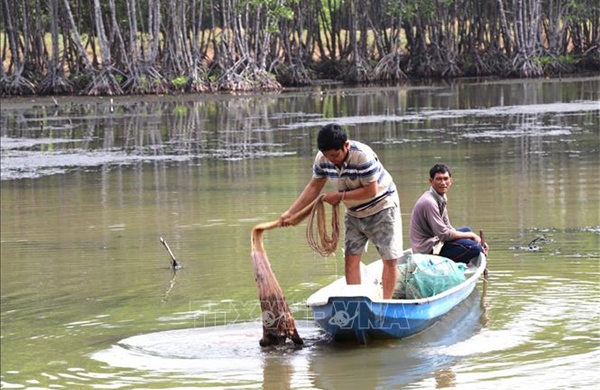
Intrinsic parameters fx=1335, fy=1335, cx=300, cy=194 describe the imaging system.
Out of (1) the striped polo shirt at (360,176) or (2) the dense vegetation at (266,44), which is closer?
(1) the striped polo shirt at (360,176)

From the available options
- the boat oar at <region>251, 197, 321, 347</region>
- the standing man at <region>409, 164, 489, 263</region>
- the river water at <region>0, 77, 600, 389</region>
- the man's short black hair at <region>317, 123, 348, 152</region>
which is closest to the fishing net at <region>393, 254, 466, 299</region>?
the river water at <region>0, 77, 600, 389</region>

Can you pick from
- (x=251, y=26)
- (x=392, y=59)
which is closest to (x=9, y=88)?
(x=251, y=26)

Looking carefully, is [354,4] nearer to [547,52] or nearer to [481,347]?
[547,52]

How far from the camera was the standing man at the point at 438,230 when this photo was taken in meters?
9.70

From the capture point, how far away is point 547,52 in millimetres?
45688

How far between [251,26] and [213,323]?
3856cm

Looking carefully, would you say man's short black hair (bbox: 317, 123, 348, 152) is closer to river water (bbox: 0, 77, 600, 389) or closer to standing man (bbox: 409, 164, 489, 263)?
river water (bbox: 0, 77, 600, 389)

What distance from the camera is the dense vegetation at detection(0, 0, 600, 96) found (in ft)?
129

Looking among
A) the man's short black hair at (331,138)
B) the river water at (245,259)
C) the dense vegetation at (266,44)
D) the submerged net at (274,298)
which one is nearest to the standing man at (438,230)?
the river water at (245,259)

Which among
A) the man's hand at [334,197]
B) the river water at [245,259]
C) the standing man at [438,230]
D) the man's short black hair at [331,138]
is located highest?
the man's short black hair at [331,138]

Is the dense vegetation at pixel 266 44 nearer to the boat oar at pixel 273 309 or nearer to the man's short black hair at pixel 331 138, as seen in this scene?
the boat oar at pixel 273 309

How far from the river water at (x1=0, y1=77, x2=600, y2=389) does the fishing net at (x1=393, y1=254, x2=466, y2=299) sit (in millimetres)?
236

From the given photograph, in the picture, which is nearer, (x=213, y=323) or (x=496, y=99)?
(x=213, y=323)

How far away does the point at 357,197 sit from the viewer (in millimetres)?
8453
